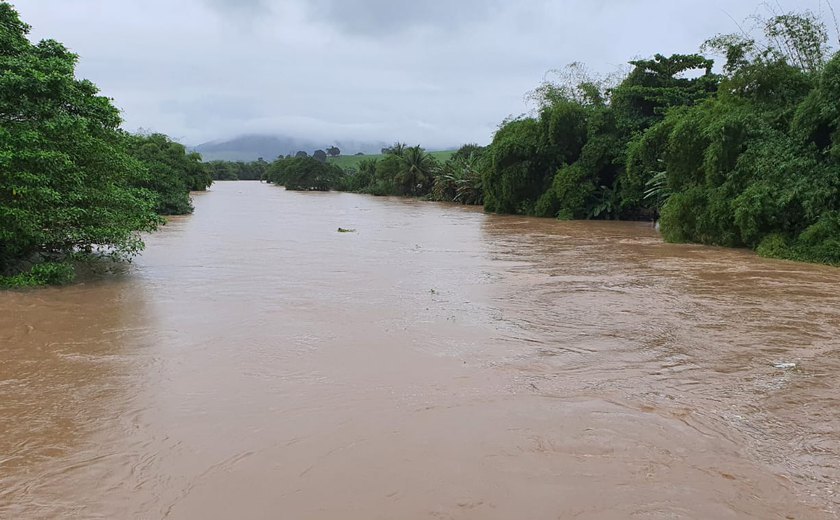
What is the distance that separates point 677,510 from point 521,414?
5.44ft

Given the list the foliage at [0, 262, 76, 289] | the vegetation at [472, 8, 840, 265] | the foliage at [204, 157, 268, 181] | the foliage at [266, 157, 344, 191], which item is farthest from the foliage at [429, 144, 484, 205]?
the foliage at [204, 157, 268, 181]

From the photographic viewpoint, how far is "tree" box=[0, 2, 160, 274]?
9.53m

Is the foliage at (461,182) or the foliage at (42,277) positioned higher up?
the foliage at (461,182)

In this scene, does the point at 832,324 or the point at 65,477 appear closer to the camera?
the point at 65,477

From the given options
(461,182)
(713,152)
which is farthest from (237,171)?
(713,152)

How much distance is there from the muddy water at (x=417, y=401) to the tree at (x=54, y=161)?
1118 millimetres

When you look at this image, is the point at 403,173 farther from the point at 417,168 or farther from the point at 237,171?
the point at 237,171

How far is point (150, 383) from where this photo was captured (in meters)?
5.91

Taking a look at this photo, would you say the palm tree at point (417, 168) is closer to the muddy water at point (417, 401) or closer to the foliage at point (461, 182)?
the foliage at point (461, 182)

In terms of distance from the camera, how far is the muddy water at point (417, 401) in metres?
3.85

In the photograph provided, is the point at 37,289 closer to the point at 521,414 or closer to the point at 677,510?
the point at 521,414

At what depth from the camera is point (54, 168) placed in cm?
989

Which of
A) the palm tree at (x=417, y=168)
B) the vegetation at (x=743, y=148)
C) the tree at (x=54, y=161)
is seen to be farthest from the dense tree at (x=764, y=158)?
the palm tree at (x=417, y=168)

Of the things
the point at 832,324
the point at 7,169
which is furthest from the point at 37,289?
the point at 832,324
